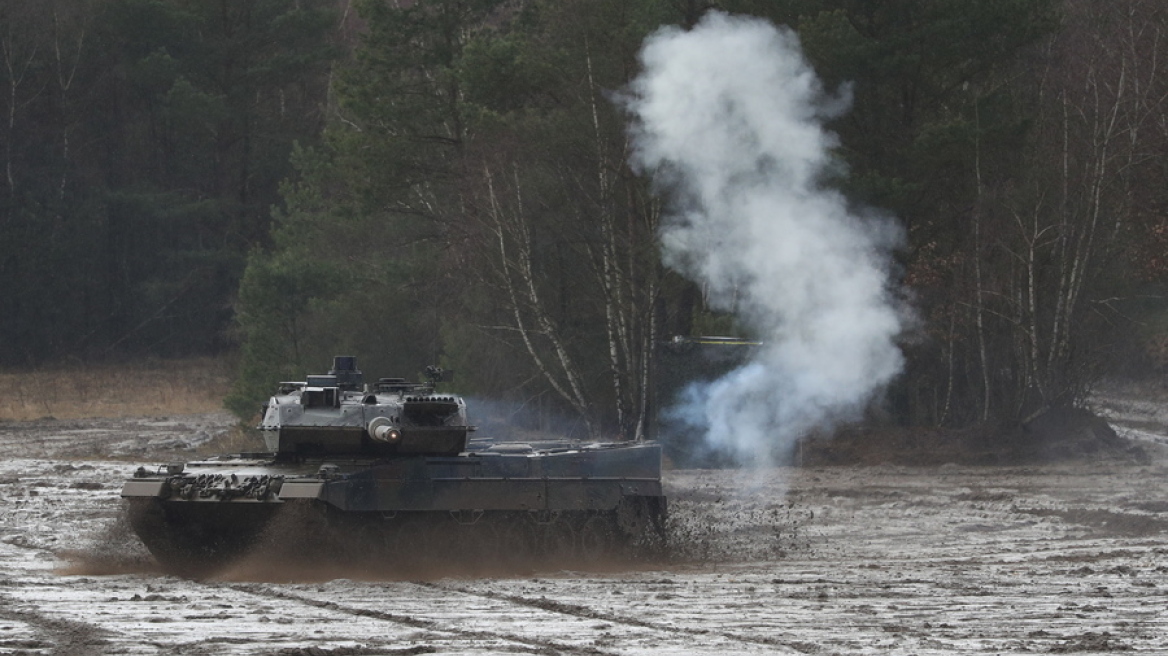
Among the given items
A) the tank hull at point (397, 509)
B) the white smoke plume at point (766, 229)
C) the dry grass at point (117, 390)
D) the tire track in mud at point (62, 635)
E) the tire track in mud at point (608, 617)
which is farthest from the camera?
the dry grass at point (117, 390)

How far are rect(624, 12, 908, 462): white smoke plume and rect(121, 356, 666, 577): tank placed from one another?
6517 mm

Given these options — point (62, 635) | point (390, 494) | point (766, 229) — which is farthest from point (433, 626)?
point (766, 229)

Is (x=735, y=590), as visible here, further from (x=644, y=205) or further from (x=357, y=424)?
(x=644, y=205)

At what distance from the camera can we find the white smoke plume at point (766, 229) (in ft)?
76.1

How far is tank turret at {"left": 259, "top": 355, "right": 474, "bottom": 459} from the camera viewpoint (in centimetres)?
1552

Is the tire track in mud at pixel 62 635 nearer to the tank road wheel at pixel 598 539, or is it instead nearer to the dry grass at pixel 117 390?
the tank road wheel at pixel 598 539

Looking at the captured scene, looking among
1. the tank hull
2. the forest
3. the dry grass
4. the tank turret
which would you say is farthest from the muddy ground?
the dry grass

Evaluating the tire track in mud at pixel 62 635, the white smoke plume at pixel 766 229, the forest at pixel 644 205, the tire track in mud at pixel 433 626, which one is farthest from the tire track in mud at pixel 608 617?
the forest at pixel 644 205

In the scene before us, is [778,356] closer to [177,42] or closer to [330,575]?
[330,575]

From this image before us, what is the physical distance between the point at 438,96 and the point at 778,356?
12831mm

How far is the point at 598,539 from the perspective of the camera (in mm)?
16312

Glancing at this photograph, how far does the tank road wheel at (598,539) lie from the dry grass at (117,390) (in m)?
28.4

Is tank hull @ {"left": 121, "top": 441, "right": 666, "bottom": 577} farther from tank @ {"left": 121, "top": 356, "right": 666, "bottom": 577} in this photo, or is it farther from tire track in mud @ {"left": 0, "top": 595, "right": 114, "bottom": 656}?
tire track in mud @ {"left": 0, "top": 595, "right": 114, "bottom": 656}

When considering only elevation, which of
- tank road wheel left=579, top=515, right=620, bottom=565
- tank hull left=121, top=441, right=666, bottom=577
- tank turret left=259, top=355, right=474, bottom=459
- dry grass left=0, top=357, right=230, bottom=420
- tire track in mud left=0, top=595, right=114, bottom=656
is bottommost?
tire track in mud left=0, top=595, right=114, bottom=656
